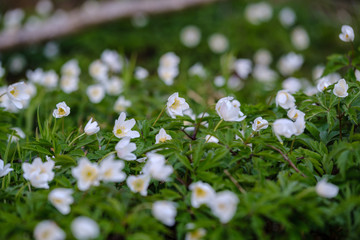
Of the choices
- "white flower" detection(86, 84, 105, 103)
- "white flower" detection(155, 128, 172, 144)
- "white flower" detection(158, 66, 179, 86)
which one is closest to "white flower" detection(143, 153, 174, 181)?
"white flower" detection(155, 128, 172, 144)

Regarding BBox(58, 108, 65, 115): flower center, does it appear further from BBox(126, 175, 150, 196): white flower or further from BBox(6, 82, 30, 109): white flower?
BBox(126, 175, 150, 196): white flower

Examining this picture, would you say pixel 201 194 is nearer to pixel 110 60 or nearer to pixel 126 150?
pixel 126 150

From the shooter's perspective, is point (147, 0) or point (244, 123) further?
point (147, 0)

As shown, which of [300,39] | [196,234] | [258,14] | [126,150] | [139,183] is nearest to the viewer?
[196,234]

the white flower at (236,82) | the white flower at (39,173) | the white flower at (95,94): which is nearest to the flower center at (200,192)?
the white flower at (39,173)

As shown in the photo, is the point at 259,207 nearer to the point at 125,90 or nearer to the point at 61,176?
the point at 61,176

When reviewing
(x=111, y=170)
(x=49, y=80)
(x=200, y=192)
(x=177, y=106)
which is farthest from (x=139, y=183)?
(x=49, y=80)

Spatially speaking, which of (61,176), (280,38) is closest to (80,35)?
(280,38)
